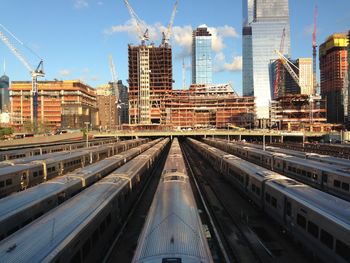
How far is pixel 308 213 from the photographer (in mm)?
17328

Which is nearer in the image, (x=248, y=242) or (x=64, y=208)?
(x=64, y=208)

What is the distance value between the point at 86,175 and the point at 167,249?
1778 cm

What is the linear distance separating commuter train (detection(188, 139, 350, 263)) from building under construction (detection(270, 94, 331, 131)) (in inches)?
6117

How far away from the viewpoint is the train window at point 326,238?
15.0 m

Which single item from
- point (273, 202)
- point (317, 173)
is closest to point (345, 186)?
point (317, 173)

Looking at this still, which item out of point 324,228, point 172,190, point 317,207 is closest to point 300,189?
point 317,207

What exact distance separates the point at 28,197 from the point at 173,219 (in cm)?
990

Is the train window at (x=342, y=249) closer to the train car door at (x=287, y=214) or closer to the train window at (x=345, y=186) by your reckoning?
the train car door at (x=287, y=214)

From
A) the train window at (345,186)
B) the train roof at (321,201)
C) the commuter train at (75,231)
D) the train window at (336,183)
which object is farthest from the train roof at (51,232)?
the train window at (336,183)

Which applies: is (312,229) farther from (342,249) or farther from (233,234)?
(233,234)

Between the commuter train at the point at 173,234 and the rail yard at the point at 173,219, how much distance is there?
0.04m

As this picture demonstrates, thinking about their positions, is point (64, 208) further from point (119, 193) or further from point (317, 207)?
point (317, 207)

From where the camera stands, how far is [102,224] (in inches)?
696

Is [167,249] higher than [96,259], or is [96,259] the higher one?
[167,249]
